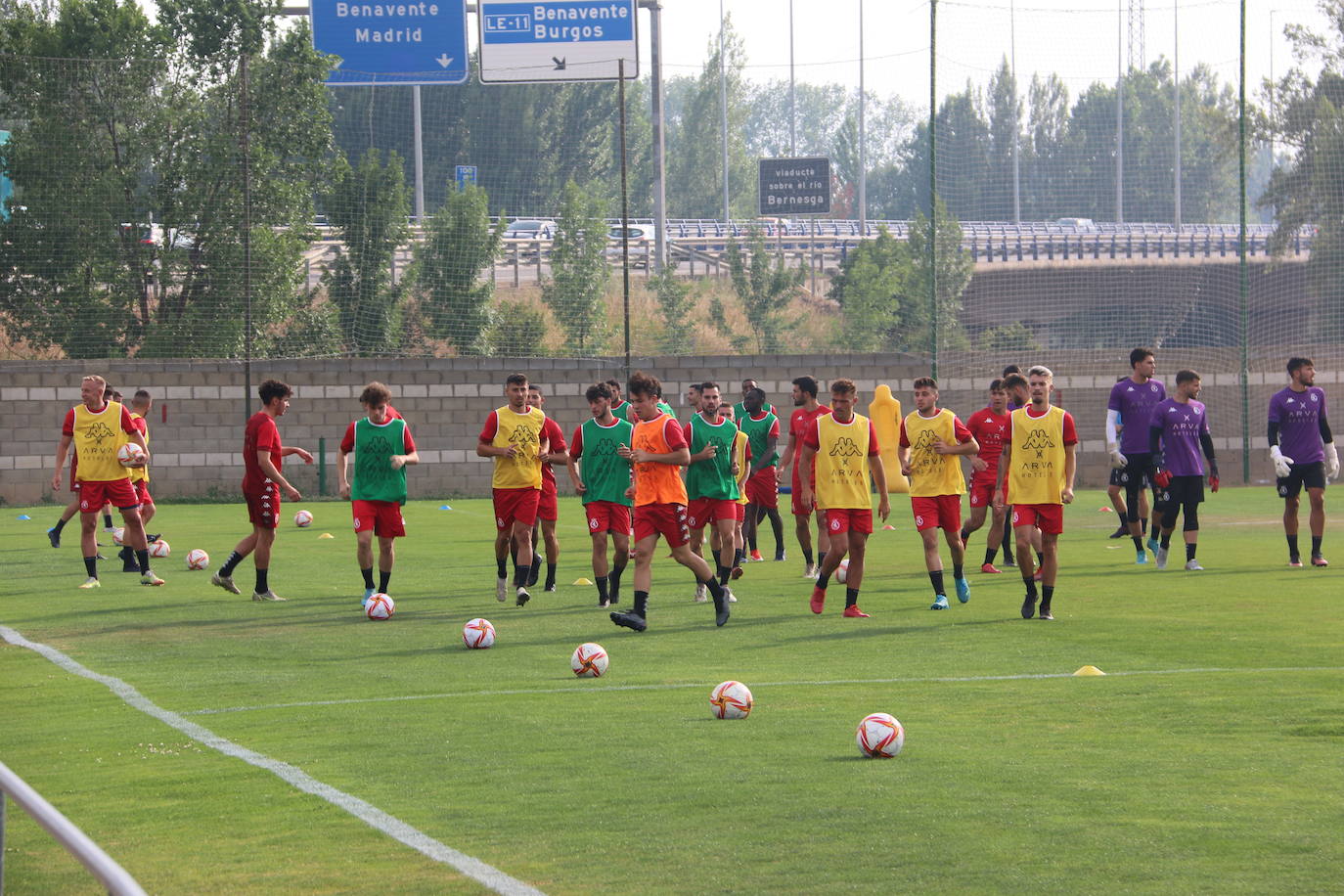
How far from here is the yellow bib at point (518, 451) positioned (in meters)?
14.8

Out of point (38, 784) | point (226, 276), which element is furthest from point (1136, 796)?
point (226, 276)

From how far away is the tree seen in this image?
31094 mm

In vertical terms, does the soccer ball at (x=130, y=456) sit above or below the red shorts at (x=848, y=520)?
above

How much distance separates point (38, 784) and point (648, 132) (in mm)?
62558

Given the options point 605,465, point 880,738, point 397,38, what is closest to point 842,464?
point 605,465

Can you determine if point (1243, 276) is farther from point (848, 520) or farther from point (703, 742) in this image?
point (703, 742)

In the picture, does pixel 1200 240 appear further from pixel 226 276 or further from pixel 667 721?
pixel 667 721

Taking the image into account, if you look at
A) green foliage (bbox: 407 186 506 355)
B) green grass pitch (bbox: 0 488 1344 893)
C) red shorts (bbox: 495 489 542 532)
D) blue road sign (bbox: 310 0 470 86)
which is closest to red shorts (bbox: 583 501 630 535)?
red shorts (bbox: 495 489 542 532)

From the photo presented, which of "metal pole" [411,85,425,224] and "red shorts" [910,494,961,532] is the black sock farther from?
"metal pole" [411,85,425,224]

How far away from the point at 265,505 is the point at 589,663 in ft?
17.4

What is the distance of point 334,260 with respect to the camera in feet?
101

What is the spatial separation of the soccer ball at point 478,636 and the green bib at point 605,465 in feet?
8.14

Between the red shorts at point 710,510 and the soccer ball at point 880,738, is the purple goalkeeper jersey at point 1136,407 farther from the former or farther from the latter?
the soccer ball at point 880,738

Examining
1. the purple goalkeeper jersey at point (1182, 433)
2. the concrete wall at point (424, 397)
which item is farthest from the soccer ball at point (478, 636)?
the concrete wall at point (424, 397)
